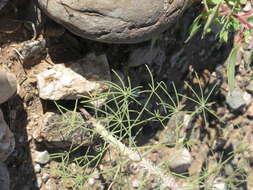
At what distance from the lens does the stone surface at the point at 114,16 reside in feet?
5.79

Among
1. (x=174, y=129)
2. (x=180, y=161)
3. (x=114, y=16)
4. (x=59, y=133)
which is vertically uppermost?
(x=114, y=16)

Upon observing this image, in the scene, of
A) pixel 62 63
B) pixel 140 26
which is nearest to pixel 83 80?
pixel 62 63

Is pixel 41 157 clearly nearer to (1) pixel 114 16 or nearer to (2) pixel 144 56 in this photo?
(2) pixel 144 56

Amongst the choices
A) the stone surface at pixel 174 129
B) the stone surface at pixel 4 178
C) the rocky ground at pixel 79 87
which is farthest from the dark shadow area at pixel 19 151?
the stone surface at pixel 174 129

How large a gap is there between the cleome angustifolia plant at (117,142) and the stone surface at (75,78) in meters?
0.07

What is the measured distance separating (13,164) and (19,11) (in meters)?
0.84

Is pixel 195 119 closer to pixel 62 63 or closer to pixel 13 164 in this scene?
pixel 62 63

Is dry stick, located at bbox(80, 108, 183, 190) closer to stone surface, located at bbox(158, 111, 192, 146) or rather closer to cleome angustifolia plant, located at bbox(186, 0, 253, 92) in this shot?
cleome angustifolia plant, located at bbox(186, 0, 253, 92)

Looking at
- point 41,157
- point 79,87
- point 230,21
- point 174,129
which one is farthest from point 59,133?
point 230,21

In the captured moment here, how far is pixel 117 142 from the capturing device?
1.87 metres

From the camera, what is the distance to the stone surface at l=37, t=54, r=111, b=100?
6.71 feet

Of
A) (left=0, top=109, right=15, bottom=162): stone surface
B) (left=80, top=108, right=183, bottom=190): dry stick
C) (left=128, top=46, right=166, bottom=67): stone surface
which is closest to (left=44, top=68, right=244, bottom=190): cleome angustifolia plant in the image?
(left=80, top=108, right=183, bottom=190): dry stick

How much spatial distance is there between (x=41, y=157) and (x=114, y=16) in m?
0.95

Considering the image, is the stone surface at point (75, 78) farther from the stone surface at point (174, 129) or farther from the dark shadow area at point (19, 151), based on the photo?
the stone surface at point (174, 129)
